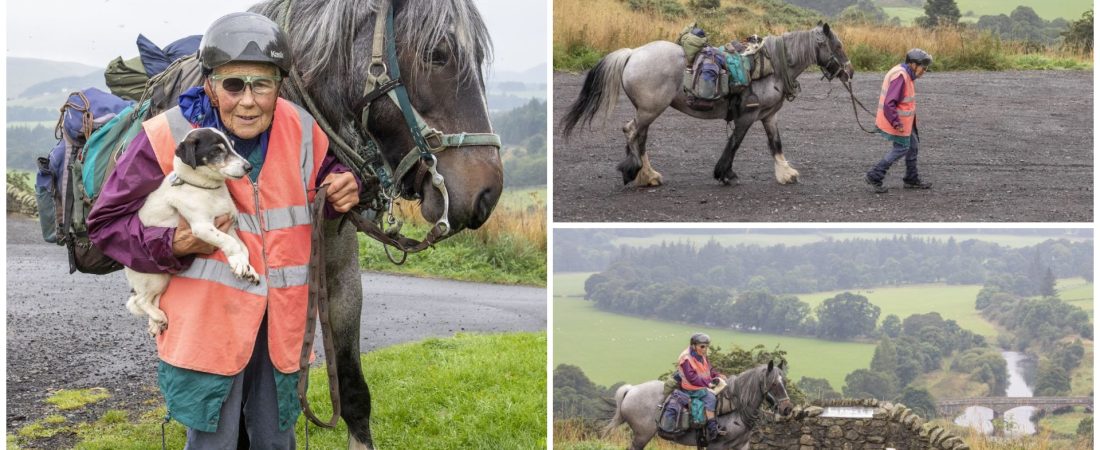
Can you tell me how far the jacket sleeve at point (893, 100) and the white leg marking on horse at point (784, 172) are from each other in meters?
0.62

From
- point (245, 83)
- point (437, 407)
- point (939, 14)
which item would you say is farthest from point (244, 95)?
point (939, 14)

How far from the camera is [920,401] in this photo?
20.7 ft

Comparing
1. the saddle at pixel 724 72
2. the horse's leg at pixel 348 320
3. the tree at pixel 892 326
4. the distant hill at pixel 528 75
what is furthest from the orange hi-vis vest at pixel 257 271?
the distant hill at pixel 528 75

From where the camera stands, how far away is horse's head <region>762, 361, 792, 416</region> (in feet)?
19.5

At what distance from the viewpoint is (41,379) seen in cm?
664

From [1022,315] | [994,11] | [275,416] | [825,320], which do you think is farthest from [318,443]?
[994,11]

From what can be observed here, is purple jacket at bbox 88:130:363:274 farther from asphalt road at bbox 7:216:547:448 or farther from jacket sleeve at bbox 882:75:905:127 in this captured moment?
jacket sleeve at bbox 882:75:905:127

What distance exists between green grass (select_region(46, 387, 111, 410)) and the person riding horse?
337 cm

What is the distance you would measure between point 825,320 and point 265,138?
4366 mm

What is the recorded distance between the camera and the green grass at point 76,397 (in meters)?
6.12

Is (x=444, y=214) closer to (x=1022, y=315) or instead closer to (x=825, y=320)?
(x=825, y=320)

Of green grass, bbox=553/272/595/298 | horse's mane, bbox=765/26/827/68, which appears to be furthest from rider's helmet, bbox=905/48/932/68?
green grass, bbox=553/272/595/298

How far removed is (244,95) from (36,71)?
31.5 feet

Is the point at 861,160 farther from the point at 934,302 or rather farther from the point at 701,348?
the point at 701,348
